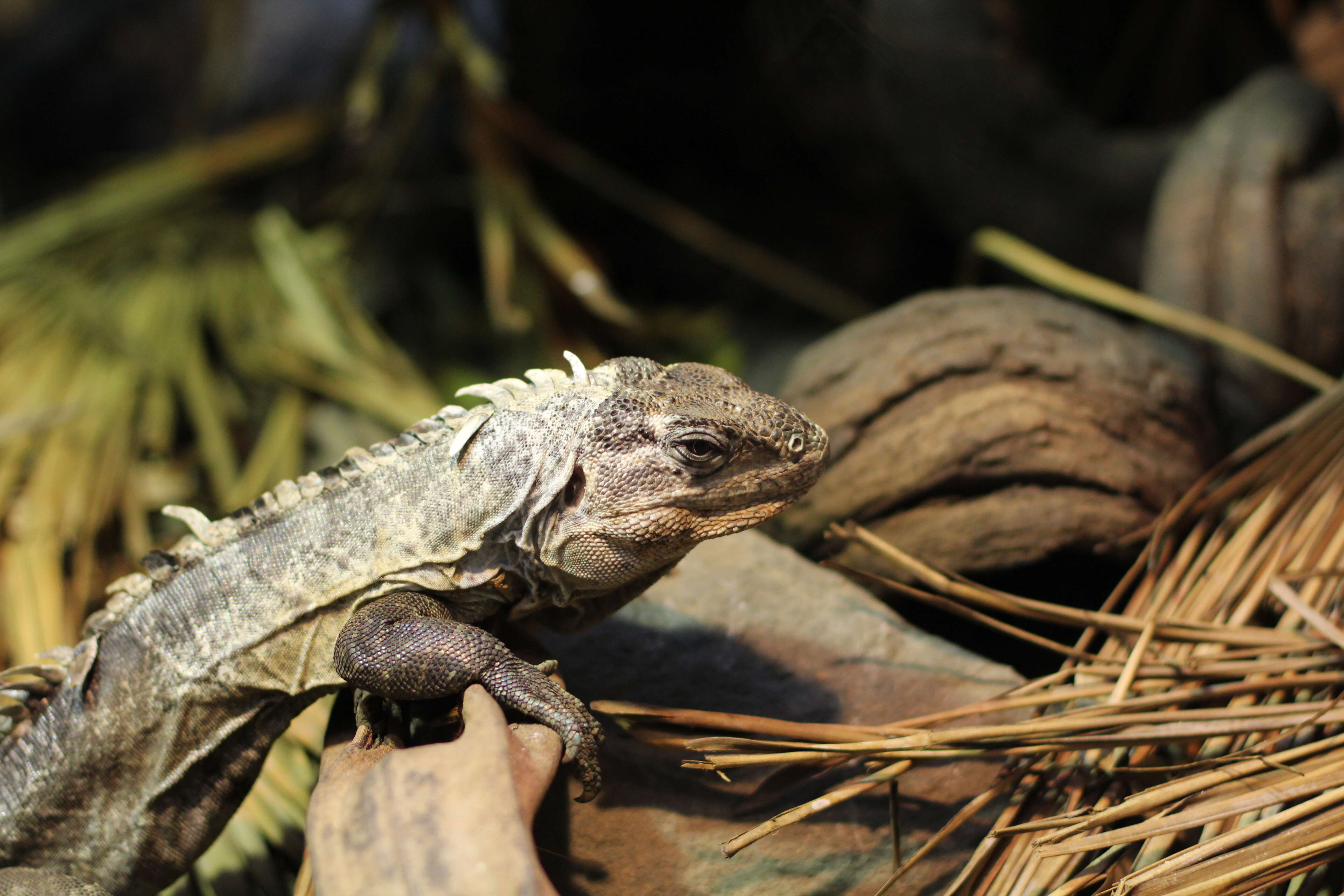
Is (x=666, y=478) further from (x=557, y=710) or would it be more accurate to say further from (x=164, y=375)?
(x=164, y=375)

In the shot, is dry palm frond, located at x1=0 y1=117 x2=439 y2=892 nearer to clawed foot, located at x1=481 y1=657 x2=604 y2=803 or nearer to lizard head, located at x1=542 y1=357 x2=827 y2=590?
clawed foot, located at x1=481 y1=657 x2=604 y2=803

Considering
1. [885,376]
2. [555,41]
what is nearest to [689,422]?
[885,376]

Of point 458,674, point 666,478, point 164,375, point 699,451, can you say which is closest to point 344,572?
point 458,674

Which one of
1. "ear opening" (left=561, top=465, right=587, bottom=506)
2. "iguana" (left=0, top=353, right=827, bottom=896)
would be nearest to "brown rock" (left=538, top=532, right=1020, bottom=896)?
"iguana" (left=0, top=353, right=827, bottom=896)

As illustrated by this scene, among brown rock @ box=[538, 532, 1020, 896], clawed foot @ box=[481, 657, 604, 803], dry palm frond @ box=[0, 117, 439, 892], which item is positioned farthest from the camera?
dry palm frond @ box=[0, 117, 439, 892]

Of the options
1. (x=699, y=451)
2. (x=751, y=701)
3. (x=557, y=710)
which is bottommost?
(x=751, y=701)

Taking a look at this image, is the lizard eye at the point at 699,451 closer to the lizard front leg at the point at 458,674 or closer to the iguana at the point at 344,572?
the iguana at the point at 344,572

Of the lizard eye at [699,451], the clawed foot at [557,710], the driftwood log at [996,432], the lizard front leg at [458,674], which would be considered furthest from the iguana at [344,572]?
the driftwood log at [996,432]
